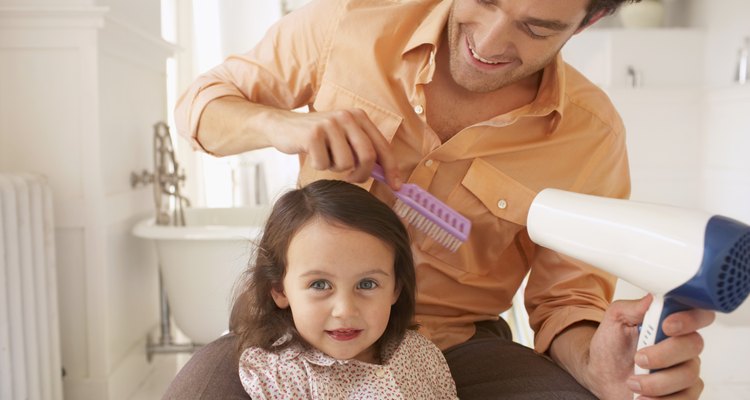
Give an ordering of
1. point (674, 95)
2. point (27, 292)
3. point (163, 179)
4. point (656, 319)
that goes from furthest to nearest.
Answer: point (674, 95)
point (163, 179)
point (27, 292)
point (656, 319)

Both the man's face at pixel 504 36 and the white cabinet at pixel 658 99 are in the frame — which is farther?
the white cabinet at pixel 658 99

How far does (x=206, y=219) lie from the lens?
2.75 meters

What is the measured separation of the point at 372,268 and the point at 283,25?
563mm

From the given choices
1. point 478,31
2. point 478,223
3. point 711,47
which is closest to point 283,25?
point 478,31

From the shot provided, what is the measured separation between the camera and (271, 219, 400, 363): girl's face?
1009mm

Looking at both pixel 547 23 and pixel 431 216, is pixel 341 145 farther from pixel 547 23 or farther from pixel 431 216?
pixel 547 23

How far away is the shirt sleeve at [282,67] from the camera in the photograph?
1325mm

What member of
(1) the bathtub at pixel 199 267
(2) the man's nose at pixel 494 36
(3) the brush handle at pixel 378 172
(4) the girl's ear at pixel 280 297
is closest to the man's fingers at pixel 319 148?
(3) the brush handle at pixel 378 172

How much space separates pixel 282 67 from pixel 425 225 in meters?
0.41

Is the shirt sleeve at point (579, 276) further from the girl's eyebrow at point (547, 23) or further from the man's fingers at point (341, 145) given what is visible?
the man's fingers at point (341, 145)

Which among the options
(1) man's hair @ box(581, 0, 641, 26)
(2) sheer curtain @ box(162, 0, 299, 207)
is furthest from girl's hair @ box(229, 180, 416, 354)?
(2) sheer curtain @ box(162, 0, 299, 207)

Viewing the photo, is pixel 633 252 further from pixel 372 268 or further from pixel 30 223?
pixel 30 223

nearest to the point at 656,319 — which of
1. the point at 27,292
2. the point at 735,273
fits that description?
the point at 735,273

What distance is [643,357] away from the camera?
86 centimetres
